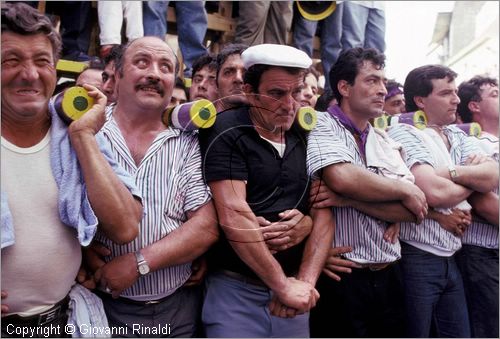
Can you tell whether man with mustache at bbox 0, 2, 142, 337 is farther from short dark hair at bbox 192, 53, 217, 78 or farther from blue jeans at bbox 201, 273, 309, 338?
short dark hair at bbox 192, 53, 217, 78

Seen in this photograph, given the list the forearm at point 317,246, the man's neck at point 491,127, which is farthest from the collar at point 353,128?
the man's neck at point 491,127

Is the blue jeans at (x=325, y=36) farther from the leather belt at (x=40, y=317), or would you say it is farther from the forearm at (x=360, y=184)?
the leather belt at (x=40, y=317)

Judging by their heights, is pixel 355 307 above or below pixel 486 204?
below

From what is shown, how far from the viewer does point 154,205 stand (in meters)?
1.61

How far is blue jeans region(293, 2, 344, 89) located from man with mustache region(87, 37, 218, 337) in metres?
1.47

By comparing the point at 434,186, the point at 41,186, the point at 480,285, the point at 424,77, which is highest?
the point at 424,77

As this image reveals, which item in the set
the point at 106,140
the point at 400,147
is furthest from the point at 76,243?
the point at 400,147

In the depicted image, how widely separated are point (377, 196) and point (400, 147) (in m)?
0.40

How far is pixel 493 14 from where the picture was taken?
268cm

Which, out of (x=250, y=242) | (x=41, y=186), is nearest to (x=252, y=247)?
(x=250, y=242)

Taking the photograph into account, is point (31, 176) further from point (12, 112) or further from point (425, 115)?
point (425, 115)

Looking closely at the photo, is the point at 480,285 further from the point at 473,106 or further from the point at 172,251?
the point at 172,251

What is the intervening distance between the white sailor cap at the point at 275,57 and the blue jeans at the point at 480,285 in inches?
66.4

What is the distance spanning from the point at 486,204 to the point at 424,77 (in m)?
0.80
